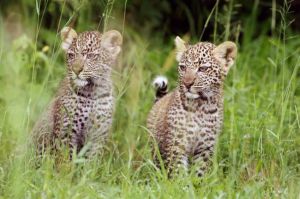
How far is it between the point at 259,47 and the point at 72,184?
5.57 metres

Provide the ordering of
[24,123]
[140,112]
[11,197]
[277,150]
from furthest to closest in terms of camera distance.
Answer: [140,112] < [277,150] < [24,123] < [11,197]

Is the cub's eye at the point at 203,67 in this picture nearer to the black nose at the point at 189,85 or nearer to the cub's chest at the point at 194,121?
the black nose at the point at 189,85

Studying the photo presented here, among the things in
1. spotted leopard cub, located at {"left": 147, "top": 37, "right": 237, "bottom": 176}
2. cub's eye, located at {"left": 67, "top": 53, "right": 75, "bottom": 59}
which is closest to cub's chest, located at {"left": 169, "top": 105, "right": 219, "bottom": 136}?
spotted leopard cub, located at {"left": 147, "top": 37, "right": 237, "bottom": 176}

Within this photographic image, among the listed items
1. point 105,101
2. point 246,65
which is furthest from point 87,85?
point 246,65

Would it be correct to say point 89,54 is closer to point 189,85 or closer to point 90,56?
point 90,56

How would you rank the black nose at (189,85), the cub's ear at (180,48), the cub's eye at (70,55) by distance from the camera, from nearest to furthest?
the black nose at (189,85) → the cub's eye at (70,55) → the cub's ear at (180,48)

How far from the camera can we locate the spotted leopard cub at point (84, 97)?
879 cm

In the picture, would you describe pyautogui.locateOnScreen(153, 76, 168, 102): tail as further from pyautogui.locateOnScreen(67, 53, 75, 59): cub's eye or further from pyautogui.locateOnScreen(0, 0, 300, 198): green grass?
pyautogui.locateOnScreen(67, 53, 75, 59): cub's eye

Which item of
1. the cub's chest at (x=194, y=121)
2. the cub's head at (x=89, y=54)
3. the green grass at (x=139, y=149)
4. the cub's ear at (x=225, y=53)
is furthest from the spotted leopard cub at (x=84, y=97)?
the cub's ear at (x=225, y=53)

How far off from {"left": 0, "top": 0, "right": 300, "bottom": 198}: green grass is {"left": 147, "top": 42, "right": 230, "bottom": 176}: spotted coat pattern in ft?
0.75

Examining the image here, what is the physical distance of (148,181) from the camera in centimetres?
853

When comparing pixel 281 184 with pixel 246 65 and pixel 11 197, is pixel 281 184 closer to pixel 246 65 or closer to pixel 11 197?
pixel 11 197

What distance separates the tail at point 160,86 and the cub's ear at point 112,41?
2.69 ft

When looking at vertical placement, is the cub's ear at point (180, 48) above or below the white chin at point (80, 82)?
above
